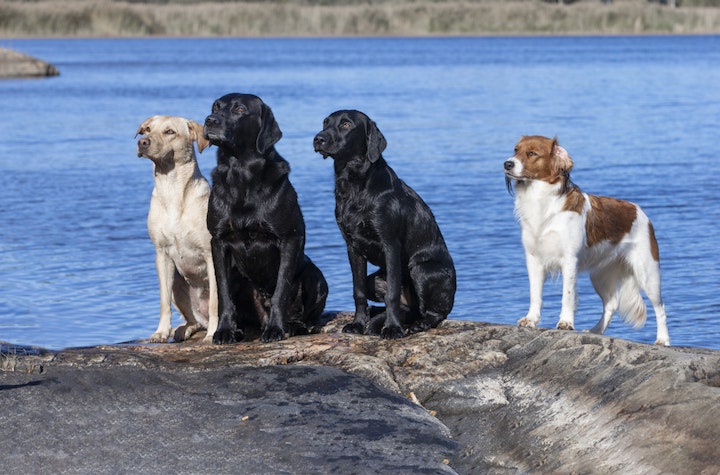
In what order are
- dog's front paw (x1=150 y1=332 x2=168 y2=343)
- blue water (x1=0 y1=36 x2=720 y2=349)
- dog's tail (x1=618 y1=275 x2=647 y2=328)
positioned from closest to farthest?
dog's front paw (x1=150 y1=332 x2=168 y2=343) → dog's tail (x1=618 y1=275 x2=647 y2=328) → blue water (x1=0 y1=36 x2=720 y2=349)

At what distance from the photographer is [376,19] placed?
192ft

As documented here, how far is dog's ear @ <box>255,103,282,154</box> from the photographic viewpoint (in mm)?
6746

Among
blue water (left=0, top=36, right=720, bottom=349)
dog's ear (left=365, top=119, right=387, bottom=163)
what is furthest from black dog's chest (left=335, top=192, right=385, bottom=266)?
blue water (left=0, top=36, right=720, bottom=349)

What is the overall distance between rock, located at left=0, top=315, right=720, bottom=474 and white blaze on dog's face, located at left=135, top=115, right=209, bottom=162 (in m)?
1.31

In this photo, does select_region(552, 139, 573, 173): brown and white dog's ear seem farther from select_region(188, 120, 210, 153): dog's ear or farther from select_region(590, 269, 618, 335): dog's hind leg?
select_region(188, 120, 210, 153): dog's ear

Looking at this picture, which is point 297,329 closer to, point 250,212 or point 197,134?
point 250,212

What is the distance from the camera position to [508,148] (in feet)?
64.8

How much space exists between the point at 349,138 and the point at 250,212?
29.3 inches

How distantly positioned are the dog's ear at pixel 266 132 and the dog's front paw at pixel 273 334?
108 cm

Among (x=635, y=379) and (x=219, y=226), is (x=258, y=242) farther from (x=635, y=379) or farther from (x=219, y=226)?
(x=635, y=379)

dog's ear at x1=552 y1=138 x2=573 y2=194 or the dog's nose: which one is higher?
the dog's nose

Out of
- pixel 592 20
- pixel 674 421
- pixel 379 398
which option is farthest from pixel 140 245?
pixel 592 20

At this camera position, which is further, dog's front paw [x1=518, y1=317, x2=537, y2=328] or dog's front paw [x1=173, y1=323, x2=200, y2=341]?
dog's front paw [x1=173, y1=323, x2=200, y2=341]

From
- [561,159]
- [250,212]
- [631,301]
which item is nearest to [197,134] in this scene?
[250,212]
